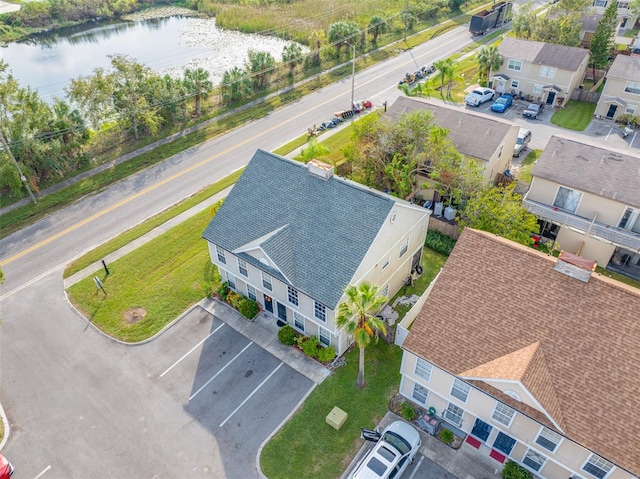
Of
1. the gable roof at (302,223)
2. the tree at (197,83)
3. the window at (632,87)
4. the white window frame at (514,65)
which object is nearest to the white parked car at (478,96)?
the white window frame at (514,65)

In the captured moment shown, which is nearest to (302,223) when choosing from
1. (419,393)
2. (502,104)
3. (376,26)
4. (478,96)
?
(419,393)

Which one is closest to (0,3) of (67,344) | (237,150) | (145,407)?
(237,150)

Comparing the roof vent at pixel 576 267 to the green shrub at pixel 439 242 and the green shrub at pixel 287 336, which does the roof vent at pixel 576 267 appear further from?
the green shrub at pixel 287 336

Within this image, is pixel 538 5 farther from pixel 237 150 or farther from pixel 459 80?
pixel 237 150

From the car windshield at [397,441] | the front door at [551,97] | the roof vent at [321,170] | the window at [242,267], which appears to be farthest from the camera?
the front door at [551,97]

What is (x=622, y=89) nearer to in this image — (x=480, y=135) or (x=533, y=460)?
(x=480, y=135)

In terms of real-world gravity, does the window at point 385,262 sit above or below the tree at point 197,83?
below
